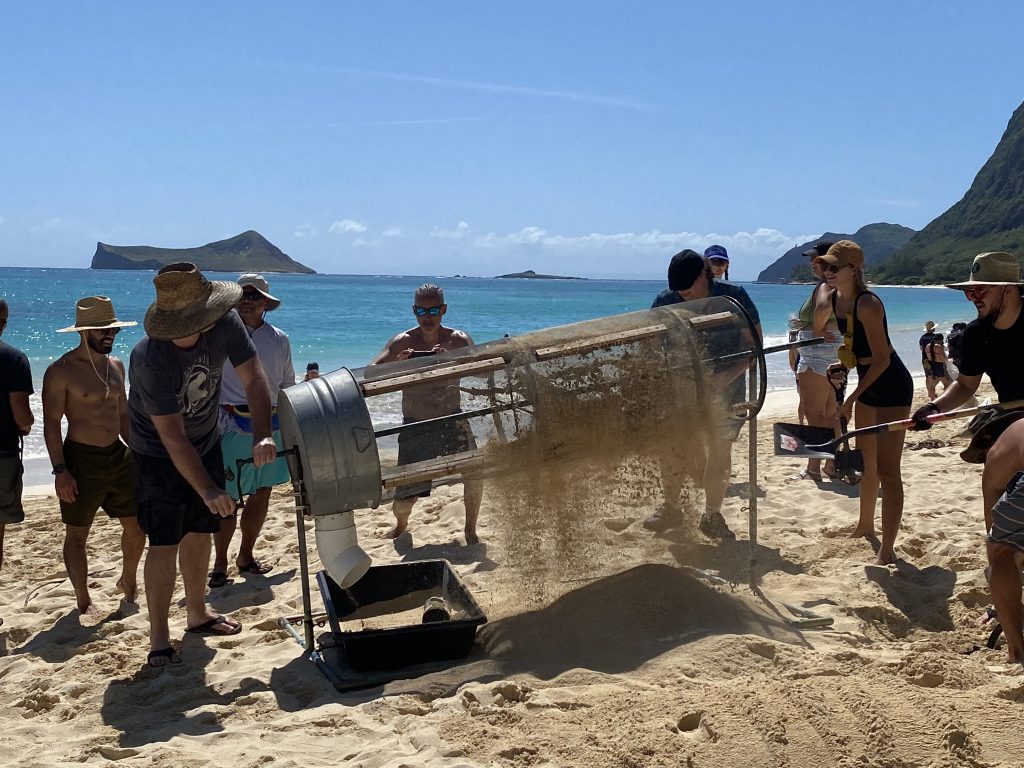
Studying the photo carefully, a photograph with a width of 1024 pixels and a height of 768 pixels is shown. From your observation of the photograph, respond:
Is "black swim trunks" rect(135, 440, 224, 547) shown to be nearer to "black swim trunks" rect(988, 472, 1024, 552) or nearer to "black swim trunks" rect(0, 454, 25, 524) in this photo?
"black swim trunks" rect(0, 454, 25, 524)

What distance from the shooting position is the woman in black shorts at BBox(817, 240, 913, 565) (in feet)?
16.9

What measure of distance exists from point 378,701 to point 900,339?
27415 mm

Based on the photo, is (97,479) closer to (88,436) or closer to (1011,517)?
(88,436)

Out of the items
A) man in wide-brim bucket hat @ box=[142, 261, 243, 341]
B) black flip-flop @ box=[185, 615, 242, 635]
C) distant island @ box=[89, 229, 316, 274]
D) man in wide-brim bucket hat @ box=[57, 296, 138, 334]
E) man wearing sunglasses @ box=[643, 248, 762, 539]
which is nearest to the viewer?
man in wide-brim bucket hat @ box=[142, 261, 243, 341]

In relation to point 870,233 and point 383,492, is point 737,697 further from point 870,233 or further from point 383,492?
point 870,233

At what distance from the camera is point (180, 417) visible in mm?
4098

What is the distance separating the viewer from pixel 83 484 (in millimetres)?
4898

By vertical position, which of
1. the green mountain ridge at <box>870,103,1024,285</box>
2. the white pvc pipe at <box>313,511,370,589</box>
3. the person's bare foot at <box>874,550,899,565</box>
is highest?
the green mountain ridge at <box>870,103,1024,285</box>

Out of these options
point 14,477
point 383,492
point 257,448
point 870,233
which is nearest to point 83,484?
point 14,477

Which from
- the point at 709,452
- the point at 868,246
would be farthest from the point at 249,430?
the point at 868,246

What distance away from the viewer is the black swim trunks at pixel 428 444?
4.08 m

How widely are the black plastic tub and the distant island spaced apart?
12771 cm

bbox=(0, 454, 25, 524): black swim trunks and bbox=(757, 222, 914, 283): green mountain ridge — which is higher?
bbox=(757, 222, 914, 283): green mountain ridge

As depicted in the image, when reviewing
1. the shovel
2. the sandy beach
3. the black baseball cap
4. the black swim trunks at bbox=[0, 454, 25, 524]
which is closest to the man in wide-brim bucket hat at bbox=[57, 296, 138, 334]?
the black swim trunks at bbox=[0, 454, 25, 524]
